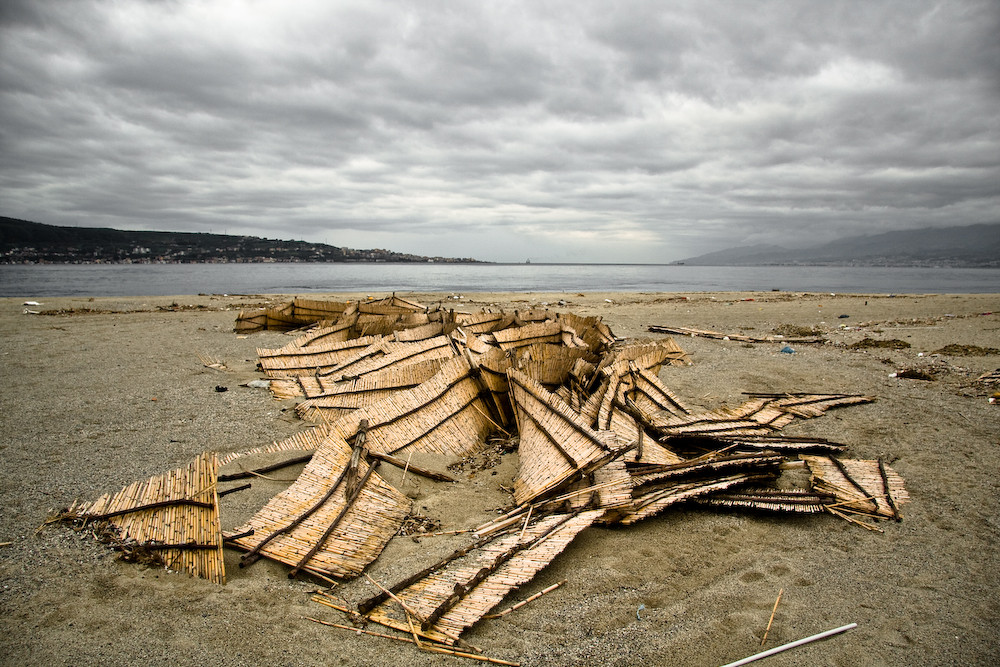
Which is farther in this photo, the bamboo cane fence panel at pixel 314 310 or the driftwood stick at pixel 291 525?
the bamboo cane fence panel at pixel 314 310

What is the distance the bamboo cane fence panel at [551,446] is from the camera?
4.22 m

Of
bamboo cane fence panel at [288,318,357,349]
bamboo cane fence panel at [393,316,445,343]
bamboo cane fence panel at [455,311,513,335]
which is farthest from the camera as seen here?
bamboo cane fence panel at [455,311,513,335]

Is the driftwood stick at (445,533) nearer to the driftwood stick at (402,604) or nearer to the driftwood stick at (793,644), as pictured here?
the driftwood stick at (402,604)

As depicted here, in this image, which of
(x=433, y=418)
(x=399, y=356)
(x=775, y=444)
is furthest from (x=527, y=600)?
(x=399, y=356)

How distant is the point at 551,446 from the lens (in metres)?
4.75

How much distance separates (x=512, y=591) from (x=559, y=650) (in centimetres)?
47

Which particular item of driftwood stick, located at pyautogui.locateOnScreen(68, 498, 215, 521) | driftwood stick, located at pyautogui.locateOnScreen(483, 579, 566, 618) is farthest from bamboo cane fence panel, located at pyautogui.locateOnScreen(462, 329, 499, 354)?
driftwood stick, located at pyautogui.locateOnScreen(483, 579, 566, 618)

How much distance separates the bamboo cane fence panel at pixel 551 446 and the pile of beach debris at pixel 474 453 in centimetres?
2

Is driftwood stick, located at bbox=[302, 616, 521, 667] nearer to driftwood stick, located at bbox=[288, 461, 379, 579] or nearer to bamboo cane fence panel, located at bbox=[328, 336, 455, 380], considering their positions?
driftwood stick, located at bbox=[288, 461, 379, 579]

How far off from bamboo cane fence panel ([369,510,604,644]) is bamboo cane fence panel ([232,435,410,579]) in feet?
1.79

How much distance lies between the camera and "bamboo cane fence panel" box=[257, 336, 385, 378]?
8.85m

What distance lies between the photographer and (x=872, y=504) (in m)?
4.30

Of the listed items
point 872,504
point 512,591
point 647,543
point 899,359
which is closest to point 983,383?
point 899,359

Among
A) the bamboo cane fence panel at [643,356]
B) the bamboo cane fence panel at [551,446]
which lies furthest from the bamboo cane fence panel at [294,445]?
the bamboo cane fence panel at [643,356]
